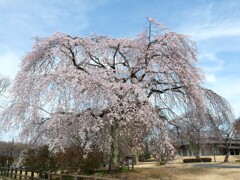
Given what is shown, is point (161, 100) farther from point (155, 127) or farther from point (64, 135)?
point (64, 135)

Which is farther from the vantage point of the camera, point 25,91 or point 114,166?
point 114,166

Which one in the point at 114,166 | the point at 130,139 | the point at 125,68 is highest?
the point at 125,68

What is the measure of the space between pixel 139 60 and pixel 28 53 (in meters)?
7.35

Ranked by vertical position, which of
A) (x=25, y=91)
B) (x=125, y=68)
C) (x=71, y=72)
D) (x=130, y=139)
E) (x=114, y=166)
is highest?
(x=125, y=68)

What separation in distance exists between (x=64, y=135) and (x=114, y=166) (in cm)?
470

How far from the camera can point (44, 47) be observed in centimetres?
1725

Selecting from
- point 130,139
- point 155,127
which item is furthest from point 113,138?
point 155,127

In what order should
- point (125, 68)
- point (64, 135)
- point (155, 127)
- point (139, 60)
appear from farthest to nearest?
1. point (125, 68)
2. point (139, 60)
3. point (155, 127)
4. point (64, 135)

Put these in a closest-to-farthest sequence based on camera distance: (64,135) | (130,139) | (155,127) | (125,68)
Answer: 1. (64,135)
2. (155,127)
3. (130,139)
4. (125,68)

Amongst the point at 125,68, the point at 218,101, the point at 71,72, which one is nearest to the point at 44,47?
the point at 71,72

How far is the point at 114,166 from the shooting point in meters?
17.6

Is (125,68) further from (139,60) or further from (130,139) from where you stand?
(130,139)

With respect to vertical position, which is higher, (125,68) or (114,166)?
(125,68)

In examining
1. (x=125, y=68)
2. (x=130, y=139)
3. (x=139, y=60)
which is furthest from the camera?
(x=125, y=68)
